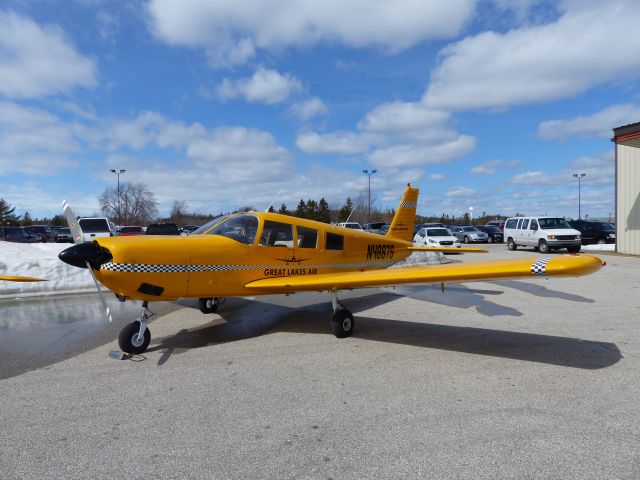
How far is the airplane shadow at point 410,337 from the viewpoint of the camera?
522cm

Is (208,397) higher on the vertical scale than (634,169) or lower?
lower

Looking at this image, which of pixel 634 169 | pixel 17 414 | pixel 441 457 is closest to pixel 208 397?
pixel 17 414

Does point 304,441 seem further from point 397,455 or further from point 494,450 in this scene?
point 494,450

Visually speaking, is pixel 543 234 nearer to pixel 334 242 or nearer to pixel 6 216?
pixel 334 242

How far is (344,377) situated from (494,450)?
1853 mm

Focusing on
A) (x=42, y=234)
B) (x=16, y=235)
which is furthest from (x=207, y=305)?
(x=42, y=234)

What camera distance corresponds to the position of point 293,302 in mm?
9633

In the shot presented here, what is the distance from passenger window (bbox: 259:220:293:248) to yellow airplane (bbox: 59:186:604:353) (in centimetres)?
2

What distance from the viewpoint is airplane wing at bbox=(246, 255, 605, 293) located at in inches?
174

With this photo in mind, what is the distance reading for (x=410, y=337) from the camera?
20.4 ft

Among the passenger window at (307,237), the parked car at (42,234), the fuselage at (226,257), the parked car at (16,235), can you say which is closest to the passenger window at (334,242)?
the fuselage at (226,257)

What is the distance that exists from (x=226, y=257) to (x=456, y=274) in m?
3.23

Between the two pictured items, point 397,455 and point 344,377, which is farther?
point 344,377

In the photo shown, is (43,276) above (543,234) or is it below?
below
